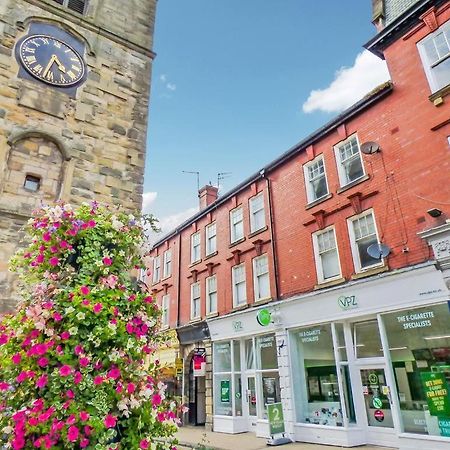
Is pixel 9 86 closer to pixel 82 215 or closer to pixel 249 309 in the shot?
pixel 82 215

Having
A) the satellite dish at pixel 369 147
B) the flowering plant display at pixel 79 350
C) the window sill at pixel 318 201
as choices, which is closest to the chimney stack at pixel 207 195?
the window sill at pixel 318 201

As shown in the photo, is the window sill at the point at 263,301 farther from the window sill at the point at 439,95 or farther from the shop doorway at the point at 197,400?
the window sill at the point at 439,95

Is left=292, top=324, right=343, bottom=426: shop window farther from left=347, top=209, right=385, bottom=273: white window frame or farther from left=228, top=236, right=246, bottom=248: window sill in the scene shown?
left=228, top=236, right=246, bottom=248: window sill

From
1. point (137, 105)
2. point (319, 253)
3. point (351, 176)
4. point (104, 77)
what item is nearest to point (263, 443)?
point (319, 253)

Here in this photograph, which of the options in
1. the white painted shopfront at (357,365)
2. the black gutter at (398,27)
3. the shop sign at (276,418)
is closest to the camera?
the white painted shopfront at (357,365)

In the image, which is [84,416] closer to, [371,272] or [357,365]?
[371,272]

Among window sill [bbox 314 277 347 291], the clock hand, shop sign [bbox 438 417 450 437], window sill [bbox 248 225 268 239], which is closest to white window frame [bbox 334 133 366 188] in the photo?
window sill [bbox 314 277 347 291]

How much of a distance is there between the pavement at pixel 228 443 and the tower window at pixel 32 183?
7264 millimetres

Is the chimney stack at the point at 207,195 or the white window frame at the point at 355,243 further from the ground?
the chimney stack at the point at 207,195

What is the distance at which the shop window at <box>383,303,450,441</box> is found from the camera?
8.62 meters

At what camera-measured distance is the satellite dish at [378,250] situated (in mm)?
10117

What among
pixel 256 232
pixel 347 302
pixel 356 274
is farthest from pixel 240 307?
pixel 356 274

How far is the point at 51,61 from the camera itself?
9828mm

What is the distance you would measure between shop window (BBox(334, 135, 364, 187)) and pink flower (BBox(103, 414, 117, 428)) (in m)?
10.4
